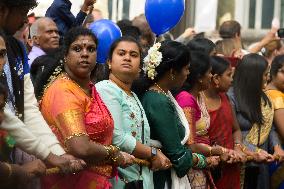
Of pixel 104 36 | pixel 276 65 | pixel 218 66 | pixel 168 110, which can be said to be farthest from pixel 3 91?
pixel 276 65

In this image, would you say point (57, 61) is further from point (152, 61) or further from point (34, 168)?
point (34, 168)

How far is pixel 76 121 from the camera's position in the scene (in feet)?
21.3

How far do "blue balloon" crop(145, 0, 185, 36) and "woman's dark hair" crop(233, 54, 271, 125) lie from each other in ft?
2.61

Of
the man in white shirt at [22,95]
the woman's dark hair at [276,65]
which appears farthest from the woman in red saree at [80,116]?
the woman's dark hair at [276,65]

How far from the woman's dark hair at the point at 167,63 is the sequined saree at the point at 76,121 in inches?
39.0

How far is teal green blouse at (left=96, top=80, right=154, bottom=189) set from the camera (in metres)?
7.12

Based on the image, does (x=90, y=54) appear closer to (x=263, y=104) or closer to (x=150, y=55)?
(x=150, y=55)

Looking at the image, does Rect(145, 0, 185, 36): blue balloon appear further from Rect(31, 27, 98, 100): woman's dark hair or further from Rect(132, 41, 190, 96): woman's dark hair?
Rect(31, 27, 98, 100): woman's dark hair

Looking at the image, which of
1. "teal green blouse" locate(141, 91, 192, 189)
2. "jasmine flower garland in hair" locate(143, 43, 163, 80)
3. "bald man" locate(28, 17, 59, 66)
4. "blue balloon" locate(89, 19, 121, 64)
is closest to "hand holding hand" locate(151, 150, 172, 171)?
"teal green blouse" locate(141, 91, 192, 189)

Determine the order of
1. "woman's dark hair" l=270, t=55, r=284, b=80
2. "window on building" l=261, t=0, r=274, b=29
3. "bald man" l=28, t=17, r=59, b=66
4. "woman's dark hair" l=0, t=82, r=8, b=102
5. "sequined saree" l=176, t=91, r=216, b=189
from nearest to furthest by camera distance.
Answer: "woman's dark hair" l=0, t=82, r=8, b=102 → "sequined saree" l=176, t=91, r=216, b=189 → "bald man" l=28, t=17, r=59, b=66 → "woman's dark hair" l=270, t=55, r=284, b=80 → "window on building" l=261, t=0, r=274, b=29

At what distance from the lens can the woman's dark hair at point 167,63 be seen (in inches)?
309

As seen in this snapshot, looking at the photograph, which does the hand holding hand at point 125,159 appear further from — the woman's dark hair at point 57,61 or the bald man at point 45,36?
the bald man at point 45,36

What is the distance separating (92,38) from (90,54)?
0.47 ft

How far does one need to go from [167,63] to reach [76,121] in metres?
1.57
